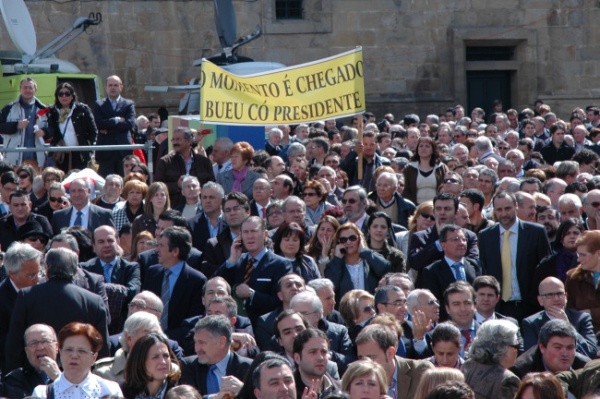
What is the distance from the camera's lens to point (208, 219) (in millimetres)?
13422

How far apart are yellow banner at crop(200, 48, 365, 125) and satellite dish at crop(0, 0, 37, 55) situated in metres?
8.24

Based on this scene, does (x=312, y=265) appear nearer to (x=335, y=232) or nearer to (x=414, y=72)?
(x=335, y=232)

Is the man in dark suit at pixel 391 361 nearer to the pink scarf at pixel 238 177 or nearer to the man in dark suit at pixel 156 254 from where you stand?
the man in dark suit at pixel 156 254

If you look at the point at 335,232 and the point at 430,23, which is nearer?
the point at 335,232

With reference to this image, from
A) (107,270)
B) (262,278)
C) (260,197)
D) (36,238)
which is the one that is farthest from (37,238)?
(260,197)

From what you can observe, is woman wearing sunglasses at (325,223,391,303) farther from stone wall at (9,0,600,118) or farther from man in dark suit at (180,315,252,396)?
stone wall at (9,0,600,118)

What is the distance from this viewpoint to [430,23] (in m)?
30.8

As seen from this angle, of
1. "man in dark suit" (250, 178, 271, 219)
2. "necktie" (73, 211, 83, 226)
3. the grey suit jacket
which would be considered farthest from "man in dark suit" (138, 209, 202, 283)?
"man in dark suit" (250, 178, 271, 219)

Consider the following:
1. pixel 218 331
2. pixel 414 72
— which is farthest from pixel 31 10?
pixel 218 331

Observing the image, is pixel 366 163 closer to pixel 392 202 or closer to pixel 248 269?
pixel 392 202

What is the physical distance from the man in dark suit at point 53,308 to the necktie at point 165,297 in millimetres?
1309

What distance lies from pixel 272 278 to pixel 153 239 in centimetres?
164

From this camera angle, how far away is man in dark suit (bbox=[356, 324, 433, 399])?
9148 mm

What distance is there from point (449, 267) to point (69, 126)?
22.0 feet
